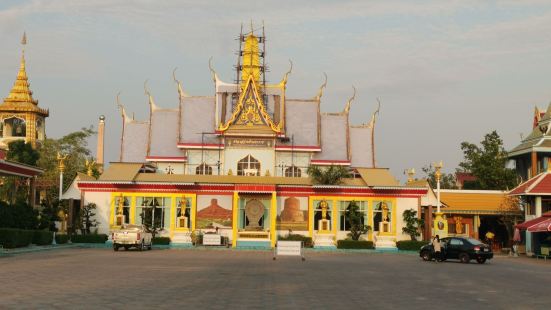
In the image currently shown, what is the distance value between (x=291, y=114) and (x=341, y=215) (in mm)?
12249

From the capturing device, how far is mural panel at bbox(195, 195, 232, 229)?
179ft

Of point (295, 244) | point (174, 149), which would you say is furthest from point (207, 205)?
point (295, 244)

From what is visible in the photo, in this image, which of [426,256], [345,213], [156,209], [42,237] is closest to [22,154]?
[156,209]

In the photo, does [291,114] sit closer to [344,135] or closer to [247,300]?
[344,135]

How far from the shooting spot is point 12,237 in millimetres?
38688

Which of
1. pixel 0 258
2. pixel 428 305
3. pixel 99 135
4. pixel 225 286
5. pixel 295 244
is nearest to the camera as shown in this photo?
pixel 428 305

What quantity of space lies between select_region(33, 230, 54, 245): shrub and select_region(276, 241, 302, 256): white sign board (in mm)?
14942

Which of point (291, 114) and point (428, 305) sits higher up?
point (291, 114)

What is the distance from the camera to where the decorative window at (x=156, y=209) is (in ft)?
178

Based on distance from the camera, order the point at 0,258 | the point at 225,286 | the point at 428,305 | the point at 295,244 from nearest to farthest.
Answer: the point at 428,305, the point at 225,286, the point at 0,258, the point at 295,244

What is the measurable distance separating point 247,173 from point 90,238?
13.8 metres

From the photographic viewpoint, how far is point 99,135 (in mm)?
81500

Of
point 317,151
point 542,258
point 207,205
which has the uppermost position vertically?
point 317,151

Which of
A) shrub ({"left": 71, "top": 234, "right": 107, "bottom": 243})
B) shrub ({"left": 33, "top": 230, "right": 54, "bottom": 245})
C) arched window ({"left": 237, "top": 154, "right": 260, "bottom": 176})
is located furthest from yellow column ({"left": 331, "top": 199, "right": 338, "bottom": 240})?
shrub ({"left": 33, "top": 230, "right": 54, "bottom": 245})
